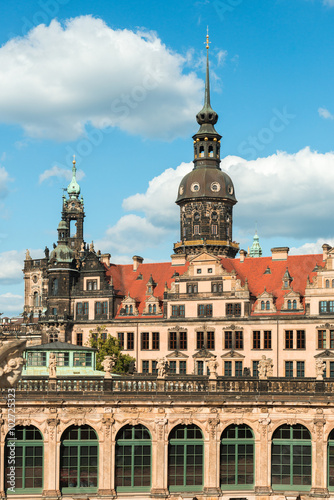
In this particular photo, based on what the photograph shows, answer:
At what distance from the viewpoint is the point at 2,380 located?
112 feet

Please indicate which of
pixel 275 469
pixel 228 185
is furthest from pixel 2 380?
pixel 228 185

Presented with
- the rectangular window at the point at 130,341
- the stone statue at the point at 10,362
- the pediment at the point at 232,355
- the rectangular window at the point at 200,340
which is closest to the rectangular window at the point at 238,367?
the pediment at the point at 232,355

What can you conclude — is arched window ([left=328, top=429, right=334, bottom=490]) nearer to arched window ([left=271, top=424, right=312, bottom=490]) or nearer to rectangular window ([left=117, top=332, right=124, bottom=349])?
arched window ([left=271, top=424, right=312, bottom=490])

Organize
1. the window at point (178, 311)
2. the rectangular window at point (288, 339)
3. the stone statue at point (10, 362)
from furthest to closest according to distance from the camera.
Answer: the window at point (178, 311) → the rectangular window at point (288, 339) → the stone statue at point (10, 362)

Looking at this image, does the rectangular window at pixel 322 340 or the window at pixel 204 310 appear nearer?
the rectangular window at pixel 322 340

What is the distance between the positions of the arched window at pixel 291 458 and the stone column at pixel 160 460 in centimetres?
461

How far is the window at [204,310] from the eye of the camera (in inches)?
3368

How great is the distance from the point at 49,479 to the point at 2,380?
4.84m

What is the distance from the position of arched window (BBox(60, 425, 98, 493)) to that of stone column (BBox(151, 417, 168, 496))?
243 cm

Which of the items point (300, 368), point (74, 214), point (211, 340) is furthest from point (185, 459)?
point (74, 214)

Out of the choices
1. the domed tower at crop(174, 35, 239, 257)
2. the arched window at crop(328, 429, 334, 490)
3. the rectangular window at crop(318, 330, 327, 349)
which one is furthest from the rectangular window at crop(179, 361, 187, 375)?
the arched window at crop(328, 429, 334, 490)

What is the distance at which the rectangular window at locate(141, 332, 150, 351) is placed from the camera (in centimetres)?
8825

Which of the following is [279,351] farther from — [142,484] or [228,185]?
[142,484]

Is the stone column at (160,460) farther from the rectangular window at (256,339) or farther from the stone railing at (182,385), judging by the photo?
the rectangular window at (256,339)
